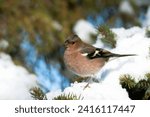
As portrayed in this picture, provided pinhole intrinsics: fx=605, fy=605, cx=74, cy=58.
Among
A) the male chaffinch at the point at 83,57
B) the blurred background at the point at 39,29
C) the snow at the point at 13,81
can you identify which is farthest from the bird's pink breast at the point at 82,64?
the blurred background at the point at 39,29

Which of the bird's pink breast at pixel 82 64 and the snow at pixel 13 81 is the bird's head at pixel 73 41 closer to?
the bird's pink breast at pixel 82 64

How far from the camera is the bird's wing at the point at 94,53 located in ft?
11.9

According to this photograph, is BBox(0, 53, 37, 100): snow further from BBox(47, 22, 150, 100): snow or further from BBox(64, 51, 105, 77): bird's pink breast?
BBox(47, 22, 150, 100): snow

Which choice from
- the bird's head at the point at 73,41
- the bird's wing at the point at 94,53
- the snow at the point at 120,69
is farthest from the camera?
the bird's head at the point at 73,41

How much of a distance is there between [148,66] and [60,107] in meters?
0.61

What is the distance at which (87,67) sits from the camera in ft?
12.6

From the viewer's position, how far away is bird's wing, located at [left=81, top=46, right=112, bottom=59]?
3633mm

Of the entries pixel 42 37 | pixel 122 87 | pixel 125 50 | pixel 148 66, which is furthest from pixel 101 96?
pixel 42 37

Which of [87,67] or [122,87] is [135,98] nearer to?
[122,87]

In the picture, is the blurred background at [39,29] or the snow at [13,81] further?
the blurred background at [39,29]

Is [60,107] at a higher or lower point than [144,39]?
lower

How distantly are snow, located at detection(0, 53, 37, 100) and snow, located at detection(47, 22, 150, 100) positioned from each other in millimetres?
890

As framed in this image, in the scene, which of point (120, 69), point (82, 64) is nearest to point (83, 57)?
point (82, 64)

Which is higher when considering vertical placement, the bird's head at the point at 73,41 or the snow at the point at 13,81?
the snow at the point at 13,81
